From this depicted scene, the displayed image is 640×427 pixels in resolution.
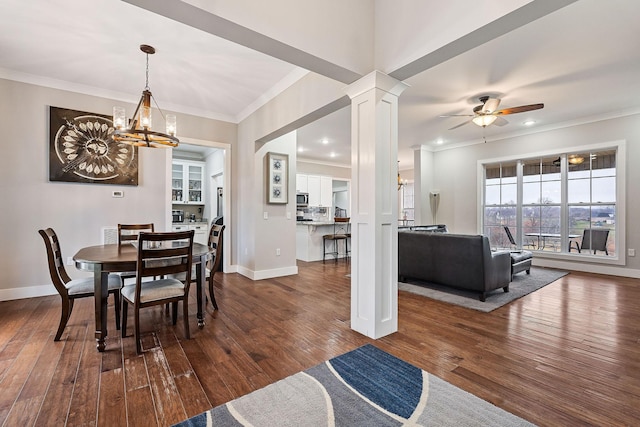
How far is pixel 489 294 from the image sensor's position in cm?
377

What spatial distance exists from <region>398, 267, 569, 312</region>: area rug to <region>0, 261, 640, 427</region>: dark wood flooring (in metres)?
0.18

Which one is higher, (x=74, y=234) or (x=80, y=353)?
(x=74, y=234)

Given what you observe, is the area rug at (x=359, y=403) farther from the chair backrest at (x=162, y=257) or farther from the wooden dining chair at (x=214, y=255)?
the wooden dining chair at (x=214, y=255)

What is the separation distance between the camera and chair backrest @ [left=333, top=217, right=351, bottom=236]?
264 inches

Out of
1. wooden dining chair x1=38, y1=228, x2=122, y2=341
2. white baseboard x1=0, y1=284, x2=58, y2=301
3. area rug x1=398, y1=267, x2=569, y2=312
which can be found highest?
wooden dining chair x1=38, y1=228, x2=122, y2=341

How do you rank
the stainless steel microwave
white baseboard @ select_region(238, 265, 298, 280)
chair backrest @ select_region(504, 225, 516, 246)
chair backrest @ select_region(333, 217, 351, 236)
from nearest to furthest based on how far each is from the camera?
white baseboard @ select_region(238, 265, 298, 280) → chair backrest @ select_region(504, 225, 516, 246) → chair backrest @ select_region(333, 217, 351, 236) → the stainless steel microwave

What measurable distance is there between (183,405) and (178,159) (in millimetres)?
6642

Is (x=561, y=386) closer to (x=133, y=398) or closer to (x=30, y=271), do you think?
(x=133, y=398)

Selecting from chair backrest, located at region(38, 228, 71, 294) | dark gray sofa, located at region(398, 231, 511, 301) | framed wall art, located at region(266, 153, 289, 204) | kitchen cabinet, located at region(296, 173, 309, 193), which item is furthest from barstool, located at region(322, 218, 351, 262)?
chair backrest, located at region(38, 228, 71, 294)

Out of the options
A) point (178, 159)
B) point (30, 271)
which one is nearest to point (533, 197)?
point (178, 159)

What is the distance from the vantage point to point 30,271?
145 inches

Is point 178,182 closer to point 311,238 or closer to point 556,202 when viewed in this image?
point 311,238

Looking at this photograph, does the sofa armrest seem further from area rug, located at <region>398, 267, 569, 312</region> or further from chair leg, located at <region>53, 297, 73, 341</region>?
chair leg, located at <region>53, 297, 73, 341</region>

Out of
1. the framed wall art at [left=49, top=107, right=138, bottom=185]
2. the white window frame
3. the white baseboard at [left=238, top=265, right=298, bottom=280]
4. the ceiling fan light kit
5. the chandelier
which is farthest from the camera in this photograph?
the white window frame
